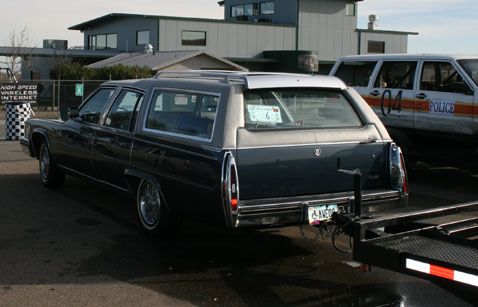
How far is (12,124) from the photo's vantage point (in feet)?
54.1

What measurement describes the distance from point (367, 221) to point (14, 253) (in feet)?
11.7

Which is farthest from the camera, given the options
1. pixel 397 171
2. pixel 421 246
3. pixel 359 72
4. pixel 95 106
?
pixel 359 72

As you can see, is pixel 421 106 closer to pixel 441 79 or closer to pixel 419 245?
pixel 441 79

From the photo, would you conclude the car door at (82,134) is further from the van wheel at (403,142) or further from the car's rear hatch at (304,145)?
the van wheel at (403,142)

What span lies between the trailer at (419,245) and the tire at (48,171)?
17.5 feet

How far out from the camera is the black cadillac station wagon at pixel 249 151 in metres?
5.52

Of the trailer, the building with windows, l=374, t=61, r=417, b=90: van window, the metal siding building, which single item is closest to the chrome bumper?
the trailer

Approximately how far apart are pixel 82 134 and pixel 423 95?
216 inches

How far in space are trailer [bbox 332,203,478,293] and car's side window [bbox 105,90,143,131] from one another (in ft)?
9.80

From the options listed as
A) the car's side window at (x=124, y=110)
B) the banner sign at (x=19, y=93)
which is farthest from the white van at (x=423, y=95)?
the banner sign at (x=19, y=93)

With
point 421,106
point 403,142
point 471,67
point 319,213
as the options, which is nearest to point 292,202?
point 319,213

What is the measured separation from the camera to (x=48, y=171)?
30.1 ft

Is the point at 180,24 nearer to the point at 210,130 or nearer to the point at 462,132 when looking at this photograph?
the point at 462,132

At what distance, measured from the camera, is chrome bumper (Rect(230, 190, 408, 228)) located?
214 inches
